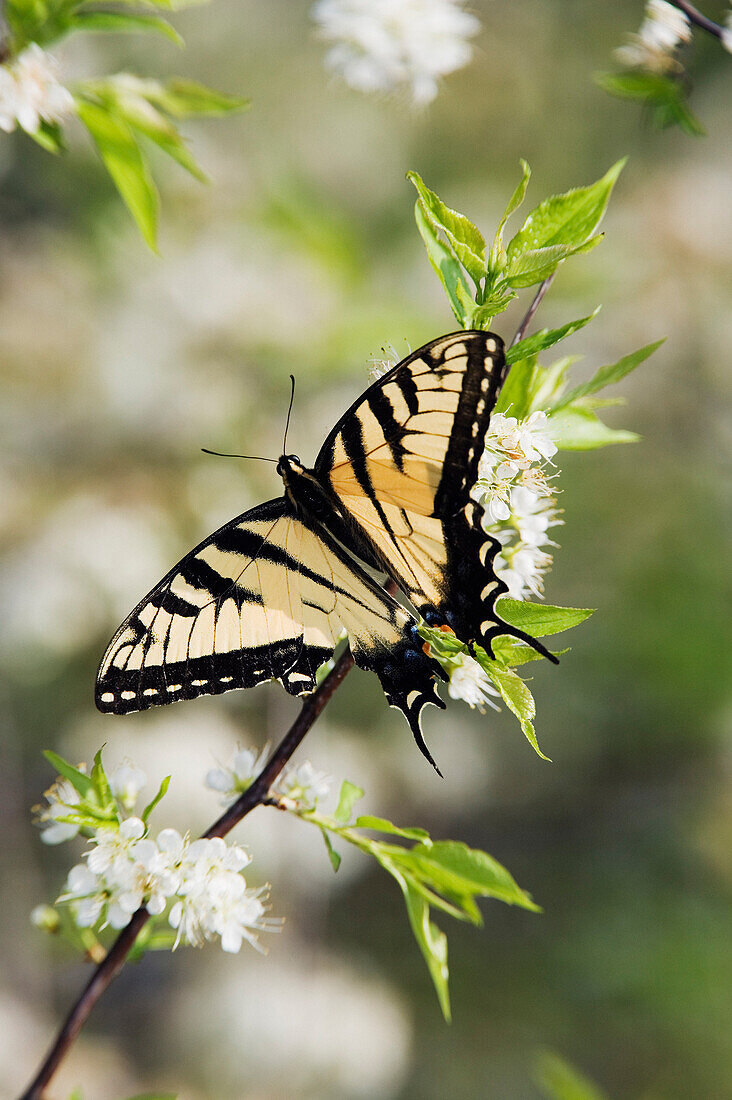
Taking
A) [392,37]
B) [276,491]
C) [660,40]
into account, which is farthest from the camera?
[276,491]

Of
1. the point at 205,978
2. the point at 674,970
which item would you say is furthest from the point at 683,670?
the point at 205,978

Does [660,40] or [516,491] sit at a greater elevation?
[660,40]

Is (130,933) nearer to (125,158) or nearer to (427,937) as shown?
(427,937)

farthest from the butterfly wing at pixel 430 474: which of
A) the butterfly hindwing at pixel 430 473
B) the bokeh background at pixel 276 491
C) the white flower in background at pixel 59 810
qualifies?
the bokeh background at pixel 276 491

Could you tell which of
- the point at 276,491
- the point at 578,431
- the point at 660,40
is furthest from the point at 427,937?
the point at 276,491

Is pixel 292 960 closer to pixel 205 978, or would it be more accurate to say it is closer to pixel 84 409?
pixel 205 978

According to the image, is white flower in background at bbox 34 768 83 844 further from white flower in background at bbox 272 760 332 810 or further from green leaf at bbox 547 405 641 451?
green leaf at bbox 547 405 641 451

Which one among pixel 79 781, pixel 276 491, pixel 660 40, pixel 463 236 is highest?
pixel 660 40
